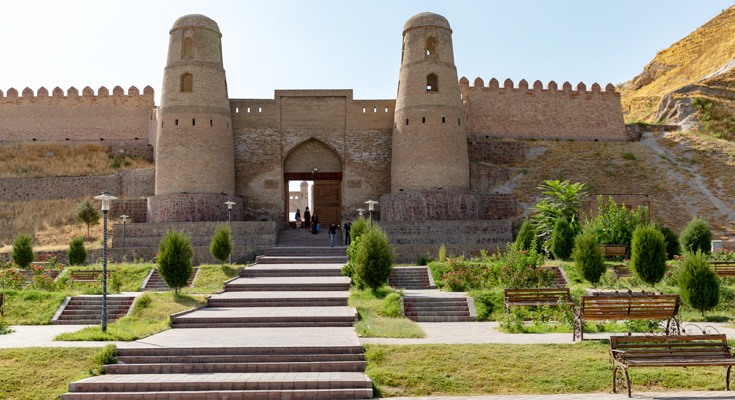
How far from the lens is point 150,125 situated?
26.5 meters

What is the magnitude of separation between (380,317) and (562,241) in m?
7.29

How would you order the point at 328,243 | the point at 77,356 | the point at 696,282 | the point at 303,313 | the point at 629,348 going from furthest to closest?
the point at 328,243 < the point at 303,313 < the point at 696,282 < the point at 77,356 < the point at 629,348

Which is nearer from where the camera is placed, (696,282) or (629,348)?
(629,348)

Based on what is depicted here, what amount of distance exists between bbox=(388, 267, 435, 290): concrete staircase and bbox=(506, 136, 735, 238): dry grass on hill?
793cm

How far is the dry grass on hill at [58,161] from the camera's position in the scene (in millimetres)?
24656

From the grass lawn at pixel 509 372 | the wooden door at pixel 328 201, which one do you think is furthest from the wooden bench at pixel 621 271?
the wooden door at pixel 328 201

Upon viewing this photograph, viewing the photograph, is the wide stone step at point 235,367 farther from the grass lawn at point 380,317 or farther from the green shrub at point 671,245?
the green shrub at point 671,245

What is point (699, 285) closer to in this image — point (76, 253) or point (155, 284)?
point (155, 284)

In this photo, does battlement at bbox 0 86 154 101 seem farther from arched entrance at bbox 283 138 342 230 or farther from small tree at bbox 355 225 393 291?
small tree at bbox 355 225 393 291

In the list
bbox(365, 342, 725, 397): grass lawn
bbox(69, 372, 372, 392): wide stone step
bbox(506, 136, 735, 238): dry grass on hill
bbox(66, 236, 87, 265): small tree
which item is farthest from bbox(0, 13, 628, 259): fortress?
bbox(69, 372, 372, 392): wide stone step

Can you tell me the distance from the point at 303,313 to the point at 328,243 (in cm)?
979

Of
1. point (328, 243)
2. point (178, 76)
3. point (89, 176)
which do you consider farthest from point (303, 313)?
point (89, 176)

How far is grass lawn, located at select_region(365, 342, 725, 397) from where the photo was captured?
19.0 ft

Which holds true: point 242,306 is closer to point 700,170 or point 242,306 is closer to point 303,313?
point 303,313
